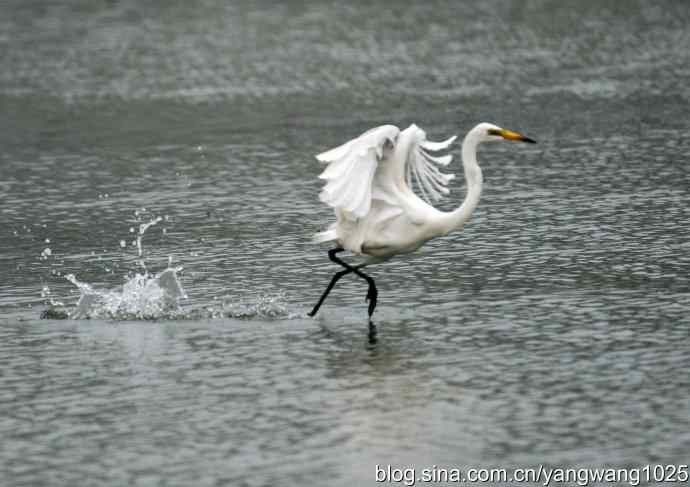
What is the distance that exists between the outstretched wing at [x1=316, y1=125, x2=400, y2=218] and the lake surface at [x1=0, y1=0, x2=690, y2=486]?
971 mm

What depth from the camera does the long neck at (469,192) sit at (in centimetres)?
1255

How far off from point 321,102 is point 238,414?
1611 cm

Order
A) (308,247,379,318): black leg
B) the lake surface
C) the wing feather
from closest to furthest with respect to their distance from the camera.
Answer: the lake surface, (308,247,379,318): black leg, the wing feather

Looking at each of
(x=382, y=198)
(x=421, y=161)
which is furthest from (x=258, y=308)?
(x=421, y=161)

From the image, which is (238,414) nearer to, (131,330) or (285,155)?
(131,330)

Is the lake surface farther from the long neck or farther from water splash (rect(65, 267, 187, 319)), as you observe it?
the long neck

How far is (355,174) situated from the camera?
12.4 meters

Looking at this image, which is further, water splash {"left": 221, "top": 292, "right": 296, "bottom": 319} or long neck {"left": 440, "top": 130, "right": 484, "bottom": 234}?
water splash {"left": 221, "top": 292, "right": 296, "bottom": 319}

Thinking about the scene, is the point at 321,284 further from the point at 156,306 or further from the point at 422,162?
the point at 156,306

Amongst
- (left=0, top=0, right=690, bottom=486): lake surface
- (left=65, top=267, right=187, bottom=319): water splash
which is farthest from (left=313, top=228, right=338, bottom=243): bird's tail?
(left=65, top=267, right=187, bottom=319): water splash

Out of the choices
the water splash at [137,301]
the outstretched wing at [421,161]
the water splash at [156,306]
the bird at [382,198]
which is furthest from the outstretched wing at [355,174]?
the water splash at [137,301]

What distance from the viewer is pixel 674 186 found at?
17906 millimetres

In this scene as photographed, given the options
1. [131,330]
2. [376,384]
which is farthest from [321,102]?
[376,384]

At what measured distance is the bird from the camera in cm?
1238
